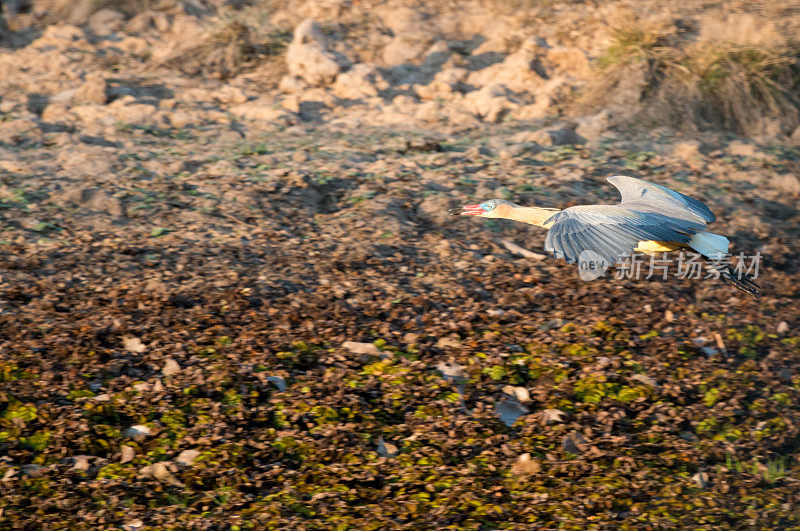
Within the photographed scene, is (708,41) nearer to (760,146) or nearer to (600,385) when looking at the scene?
(760,146)

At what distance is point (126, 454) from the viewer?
330cm

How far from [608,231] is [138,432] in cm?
237

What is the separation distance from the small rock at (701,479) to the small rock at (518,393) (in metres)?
0.87

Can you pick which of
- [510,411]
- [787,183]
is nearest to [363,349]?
[510,411]

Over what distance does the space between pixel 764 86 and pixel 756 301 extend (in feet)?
10.7

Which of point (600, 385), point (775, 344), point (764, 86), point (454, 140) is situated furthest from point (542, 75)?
point (600, 385)

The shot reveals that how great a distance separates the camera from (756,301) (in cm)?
491

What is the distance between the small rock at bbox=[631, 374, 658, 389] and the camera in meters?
3.99

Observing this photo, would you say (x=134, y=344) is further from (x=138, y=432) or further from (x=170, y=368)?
(x=138, y=432)

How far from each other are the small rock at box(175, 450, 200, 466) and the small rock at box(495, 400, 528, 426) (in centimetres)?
149

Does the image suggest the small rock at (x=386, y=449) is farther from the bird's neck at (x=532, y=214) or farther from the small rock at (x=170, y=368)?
the bird's neck at (x=532, y=214)

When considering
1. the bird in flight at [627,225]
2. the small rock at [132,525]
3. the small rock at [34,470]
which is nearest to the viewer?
the small rock at [132,525]

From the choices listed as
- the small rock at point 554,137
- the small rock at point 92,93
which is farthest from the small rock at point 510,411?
the small rock at point 92,93

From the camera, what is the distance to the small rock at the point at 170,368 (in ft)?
12.3
